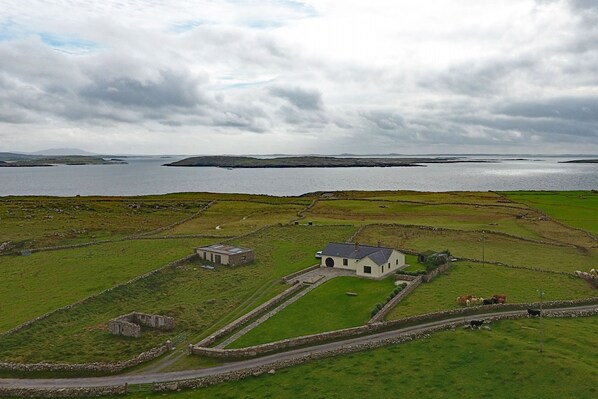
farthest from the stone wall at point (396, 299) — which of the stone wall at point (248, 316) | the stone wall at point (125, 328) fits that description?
the stone wall at point (125, 328)

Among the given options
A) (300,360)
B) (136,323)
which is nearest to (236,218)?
(136,323)

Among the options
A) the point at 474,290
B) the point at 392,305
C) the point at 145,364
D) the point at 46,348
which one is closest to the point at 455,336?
the point at 392,305

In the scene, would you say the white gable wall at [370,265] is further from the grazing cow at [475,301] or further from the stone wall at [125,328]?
the stone wall at [125,328]

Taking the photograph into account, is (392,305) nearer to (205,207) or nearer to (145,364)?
(145,364)

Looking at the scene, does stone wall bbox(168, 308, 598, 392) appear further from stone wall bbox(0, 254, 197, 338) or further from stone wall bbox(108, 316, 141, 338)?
stone wall bbox(0, 254, 197, 338)

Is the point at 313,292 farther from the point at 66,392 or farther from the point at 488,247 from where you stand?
the point at 488,247
